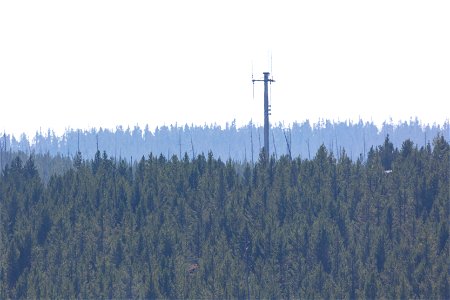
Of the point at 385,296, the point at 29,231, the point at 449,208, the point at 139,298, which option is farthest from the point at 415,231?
the point at 29,231

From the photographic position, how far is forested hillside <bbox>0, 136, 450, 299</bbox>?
42.4 metres

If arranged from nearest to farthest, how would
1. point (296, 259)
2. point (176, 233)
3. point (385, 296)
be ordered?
point (385, 296) < point (296, 259) < point (176, 233)

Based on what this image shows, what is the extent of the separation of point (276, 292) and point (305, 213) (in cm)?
697

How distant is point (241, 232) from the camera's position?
155ft

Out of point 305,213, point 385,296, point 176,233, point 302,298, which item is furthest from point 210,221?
point 385,296

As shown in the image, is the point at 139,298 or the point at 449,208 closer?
the point at 139,298

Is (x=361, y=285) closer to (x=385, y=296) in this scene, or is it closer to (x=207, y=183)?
(x=385, y=296)

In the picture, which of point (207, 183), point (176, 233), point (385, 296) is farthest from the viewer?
point (207, 183)

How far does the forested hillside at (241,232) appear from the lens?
42406mm

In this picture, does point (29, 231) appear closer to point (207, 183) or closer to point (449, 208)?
point (207, 183)

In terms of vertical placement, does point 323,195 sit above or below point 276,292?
above

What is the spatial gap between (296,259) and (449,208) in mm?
8312

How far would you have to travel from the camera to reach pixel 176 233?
47.7 metres

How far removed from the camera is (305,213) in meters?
48.0
